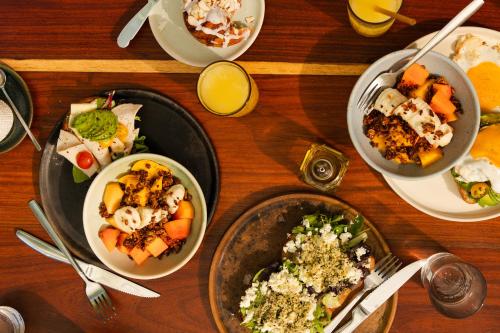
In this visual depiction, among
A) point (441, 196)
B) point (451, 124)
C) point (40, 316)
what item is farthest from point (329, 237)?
point (40, 316)

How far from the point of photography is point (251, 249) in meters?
1.74

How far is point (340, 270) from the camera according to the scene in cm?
161

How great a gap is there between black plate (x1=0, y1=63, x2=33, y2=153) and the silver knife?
39cm

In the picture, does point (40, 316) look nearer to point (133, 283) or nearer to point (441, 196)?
point (133, 283)

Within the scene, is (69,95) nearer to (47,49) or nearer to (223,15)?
(47,49)

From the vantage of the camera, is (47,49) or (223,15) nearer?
(223,15)

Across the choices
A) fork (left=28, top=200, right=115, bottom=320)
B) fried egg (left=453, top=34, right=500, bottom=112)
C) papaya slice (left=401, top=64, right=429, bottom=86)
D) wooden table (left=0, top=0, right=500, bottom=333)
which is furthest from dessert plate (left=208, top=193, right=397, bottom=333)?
fried egg (left=453, top=34, right=500, bottom=112)

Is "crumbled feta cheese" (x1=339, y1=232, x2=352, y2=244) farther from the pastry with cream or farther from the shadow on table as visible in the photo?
the shadow on table

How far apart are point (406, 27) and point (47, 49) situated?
123cm

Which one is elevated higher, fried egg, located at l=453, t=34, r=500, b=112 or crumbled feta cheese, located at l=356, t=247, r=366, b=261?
fried egg, located at l=453, t=34, r=500, b=112

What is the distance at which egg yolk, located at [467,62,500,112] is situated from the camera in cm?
156

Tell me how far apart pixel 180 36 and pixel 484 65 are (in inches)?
38.6

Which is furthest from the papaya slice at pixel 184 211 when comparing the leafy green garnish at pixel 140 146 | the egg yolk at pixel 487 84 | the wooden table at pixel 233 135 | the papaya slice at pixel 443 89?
the egg yolk at pixel 487 84

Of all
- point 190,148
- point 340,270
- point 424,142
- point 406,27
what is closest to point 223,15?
point 190,148
